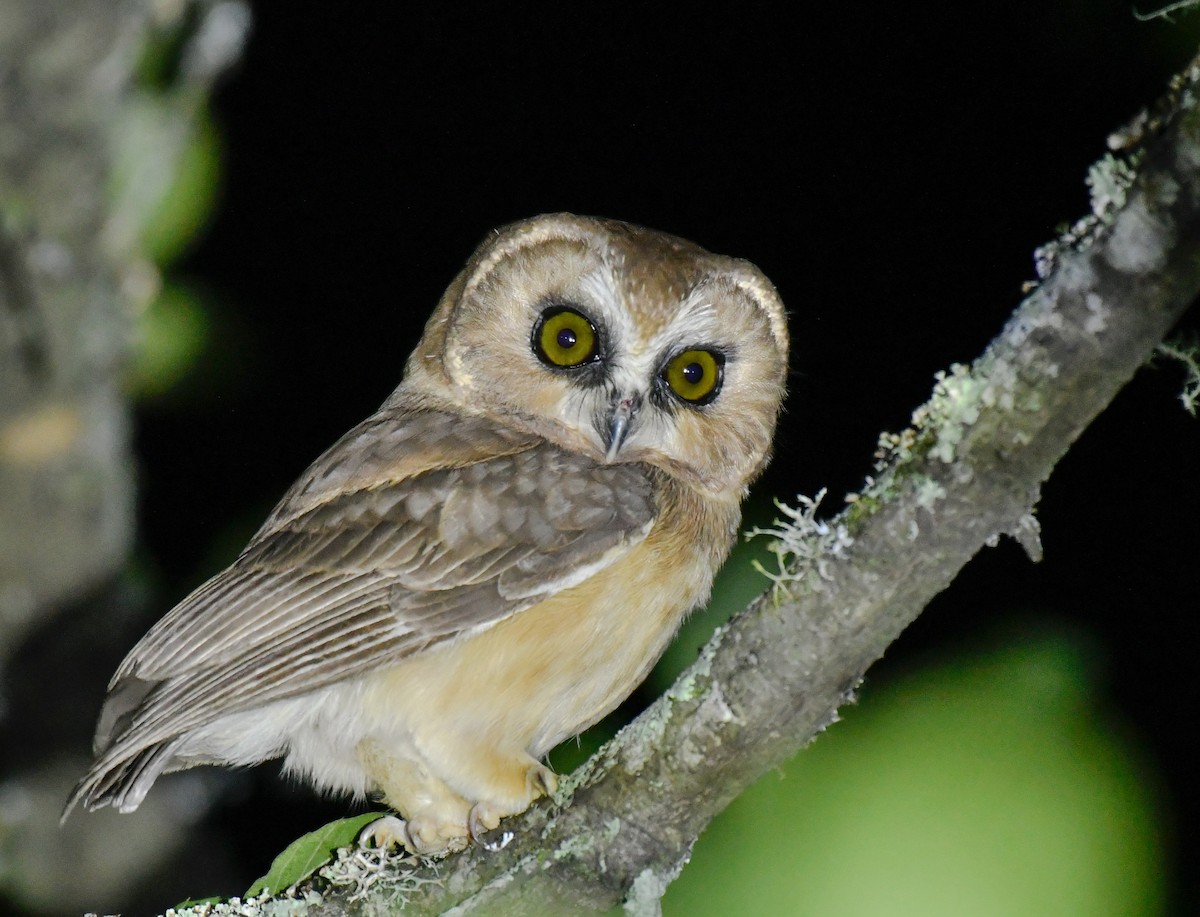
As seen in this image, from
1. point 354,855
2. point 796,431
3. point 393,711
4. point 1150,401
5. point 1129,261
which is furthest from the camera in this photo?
point 796,431

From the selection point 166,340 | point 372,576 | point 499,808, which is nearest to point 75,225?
→ point 166,340

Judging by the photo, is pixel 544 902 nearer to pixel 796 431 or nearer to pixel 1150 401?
pixel 1150 401

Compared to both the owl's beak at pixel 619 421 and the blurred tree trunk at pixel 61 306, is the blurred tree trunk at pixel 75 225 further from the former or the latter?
the owl's beak at pixel 619 421

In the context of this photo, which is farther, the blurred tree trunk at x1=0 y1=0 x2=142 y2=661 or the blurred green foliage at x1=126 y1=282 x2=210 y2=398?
the blurred green foliage at x1=126 y1=282 x2=210 y2=398

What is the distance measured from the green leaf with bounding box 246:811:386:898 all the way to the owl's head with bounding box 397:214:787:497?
1241 mm

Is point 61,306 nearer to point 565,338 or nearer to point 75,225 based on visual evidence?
point 75,225

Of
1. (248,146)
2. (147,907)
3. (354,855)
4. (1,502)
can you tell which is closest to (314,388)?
(248,146)

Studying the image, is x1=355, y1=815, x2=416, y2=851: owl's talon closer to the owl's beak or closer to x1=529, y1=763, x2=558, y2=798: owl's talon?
x1=529, y1=763, x2=558, y2=798: owl's talon

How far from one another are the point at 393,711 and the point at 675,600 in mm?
795

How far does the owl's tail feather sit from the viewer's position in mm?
2926

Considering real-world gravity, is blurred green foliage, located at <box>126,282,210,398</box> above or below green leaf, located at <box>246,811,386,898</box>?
above

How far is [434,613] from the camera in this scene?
2969 mm

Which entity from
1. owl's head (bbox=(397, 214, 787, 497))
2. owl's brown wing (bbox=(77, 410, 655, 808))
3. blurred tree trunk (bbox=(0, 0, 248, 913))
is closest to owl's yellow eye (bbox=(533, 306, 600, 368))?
owl's head (bbox=(397, 214, 787, 497))

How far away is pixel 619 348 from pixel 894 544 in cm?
172
